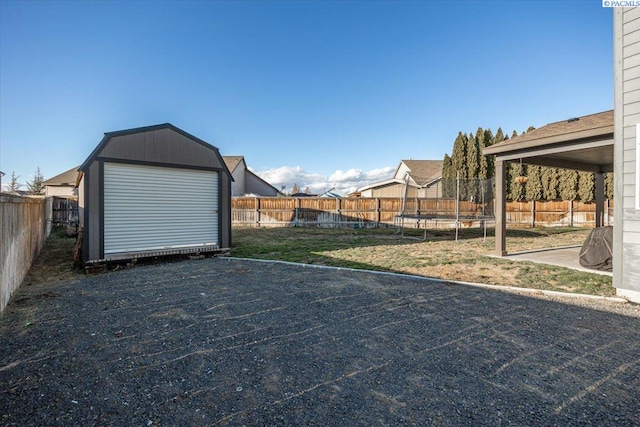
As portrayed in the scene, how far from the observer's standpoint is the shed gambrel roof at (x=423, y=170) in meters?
22.9

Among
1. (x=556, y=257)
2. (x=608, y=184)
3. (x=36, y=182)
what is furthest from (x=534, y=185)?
(x=36, y=182)

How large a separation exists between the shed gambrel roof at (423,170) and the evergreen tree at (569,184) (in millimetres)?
6968

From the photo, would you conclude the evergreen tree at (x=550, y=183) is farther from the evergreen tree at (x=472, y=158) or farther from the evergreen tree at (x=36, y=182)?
the evergreen tree at (x=36, y=182)

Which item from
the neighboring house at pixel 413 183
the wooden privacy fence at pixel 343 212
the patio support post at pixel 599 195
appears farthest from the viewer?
the neighboring house at pixel 413 183

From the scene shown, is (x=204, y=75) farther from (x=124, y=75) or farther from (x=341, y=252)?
(x=341, y=252)

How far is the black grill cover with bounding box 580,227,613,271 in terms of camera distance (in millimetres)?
5789

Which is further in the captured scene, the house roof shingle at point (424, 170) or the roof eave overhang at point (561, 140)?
the house roof shingle at point (424, 170)

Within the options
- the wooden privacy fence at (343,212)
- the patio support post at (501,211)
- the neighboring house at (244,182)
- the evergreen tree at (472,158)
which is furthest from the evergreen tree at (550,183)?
the neighboring house at (244,182)

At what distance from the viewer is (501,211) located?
25.0 ft

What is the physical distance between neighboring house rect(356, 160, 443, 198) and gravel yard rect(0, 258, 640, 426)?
16446 millimetres

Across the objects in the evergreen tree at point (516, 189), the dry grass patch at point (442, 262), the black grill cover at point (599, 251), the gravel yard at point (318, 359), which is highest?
the evergreen tree at point (516, 189)

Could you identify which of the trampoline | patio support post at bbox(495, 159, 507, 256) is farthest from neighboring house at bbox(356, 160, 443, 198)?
patio support post at bbox(495, 159, 507, 256)

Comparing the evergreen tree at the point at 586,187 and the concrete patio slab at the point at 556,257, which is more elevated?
the evergreen tree at the point at 586,187

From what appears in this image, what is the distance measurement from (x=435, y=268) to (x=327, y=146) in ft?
57.7
